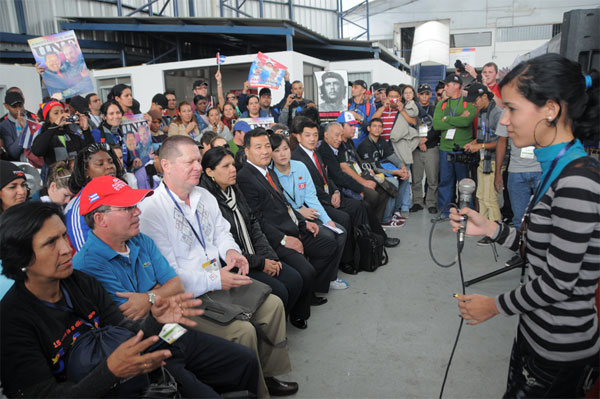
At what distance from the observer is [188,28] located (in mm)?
10000

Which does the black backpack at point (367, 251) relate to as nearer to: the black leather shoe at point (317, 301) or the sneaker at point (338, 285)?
the sneaker at point (338, 285)

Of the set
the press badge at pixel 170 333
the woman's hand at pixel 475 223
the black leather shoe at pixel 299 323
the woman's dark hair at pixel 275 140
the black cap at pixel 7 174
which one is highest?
the woman's dark hair at pixel 275 140

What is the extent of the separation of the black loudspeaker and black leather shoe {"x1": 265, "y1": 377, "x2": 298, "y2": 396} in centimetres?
251

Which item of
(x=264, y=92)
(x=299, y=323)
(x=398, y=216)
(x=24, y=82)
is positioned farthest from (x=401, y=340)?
(x=24, y=82)

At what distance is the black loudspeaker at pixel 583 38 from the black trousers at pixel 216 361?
2.47 m

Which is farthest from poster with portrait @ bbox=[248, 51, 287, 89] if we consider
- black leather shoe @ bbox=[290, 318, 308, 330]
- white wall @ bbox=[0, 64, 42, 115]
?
white wall @ bbox=[0, 64, 42, 115]

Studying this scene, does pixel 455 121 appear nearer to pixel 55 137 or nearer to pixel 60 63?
pixel 55 137

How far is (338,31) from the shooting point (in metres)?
18.4

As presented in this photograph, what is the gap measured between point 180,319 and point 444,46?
1956 centimetres

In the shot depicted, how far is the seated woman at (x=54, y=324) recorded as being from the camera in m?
1.37

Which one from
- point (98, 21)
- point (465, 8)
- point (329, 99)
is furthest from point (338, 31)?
point (329, 99)

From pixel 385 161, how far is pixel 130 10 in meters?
10.8

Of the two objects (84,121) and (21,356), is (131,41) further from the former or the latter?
(21,356)

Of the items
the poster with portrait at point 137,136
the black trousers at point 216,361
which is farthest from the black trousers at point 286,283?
the poster with portrait at point 137,136
